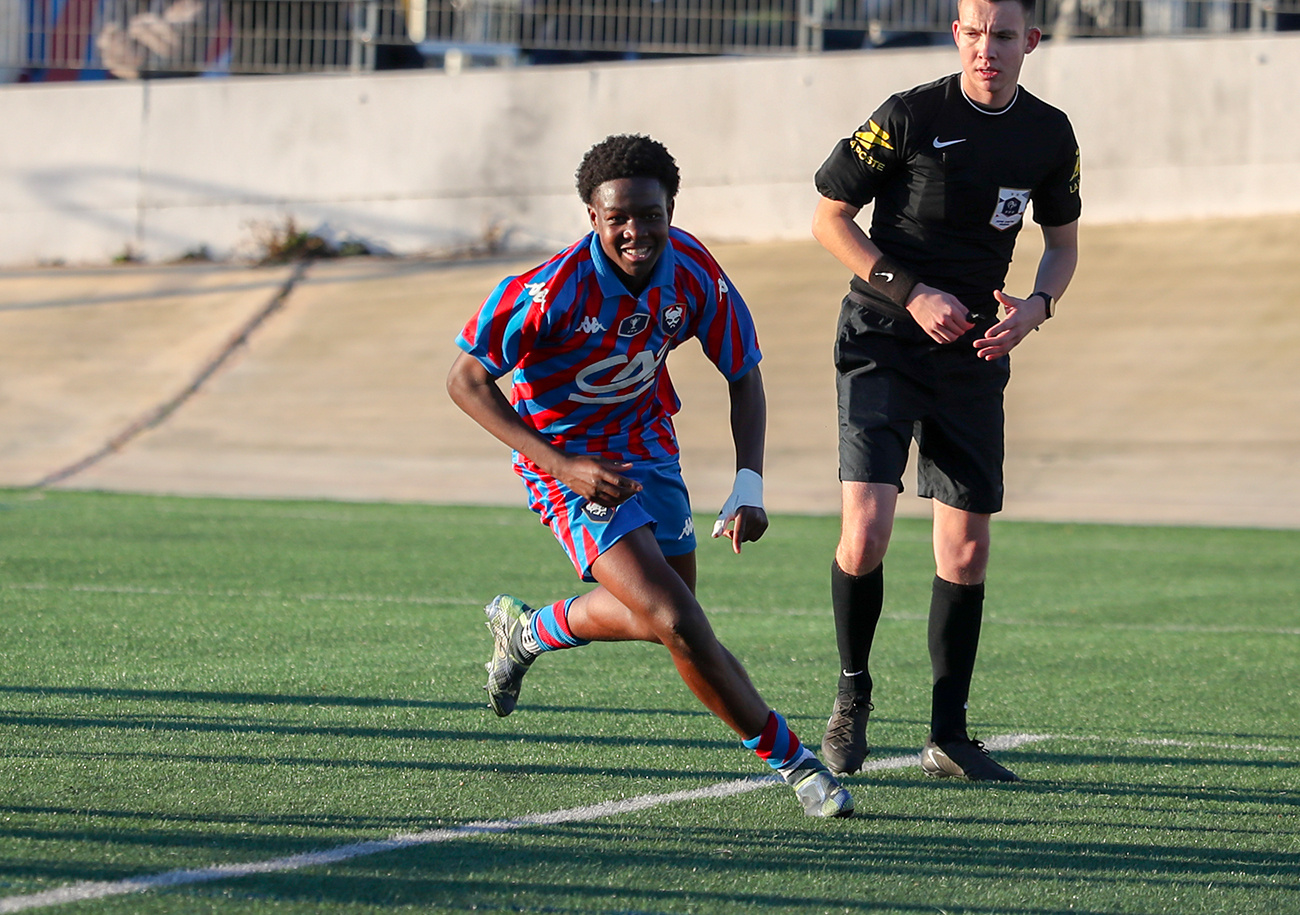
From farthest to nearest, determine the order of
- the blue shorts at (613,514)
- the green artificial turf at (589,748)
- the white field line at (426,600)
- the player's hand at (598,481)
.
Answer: the white field line at (426,600), the blue shorts at (613,514), the player's hand at (598,481), the green artificial turf at (589,748)

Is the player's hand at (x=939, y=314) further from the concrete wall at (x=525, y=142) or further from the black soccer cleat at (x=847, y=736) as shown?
the concrete wall at (x=525, y=142)

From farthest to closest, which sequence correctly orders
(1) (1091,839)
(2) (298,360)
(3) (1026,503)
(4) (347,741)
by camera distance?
1. (2) (298,360)
2. (3) (1026,503)
3. (4) (347,741)
4. (1) (1091,839)

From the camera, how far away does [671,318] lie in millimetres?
4691

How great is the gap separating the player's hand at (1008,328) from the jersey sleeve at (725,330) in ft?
2.23

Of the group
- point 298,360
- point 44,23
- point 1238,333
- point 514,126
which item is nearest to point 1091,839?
point 1238,333

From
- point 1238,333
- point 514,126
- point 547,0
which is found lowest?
point 1238,333

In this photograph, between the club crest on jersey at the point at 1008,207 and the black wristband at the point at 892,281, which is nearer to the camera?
the black wristband at the point at 892,281

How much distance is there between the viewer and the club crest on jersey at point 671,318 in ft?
15.3

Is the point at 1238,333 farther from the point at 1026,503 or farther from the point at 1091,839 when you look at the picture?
the point at 1091,839

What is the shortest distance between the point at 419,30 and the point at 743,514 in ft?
67.9

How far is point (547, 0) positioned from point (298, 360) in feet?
22.4

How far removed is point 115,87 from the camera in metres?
23.8

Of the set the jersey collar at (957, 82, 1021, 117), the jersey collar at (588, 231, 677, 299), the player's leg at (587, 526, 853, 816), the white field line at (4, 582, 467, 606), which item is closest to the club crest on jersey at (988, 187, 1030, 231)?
the jersey collar at (957, 82, 1021, 117)

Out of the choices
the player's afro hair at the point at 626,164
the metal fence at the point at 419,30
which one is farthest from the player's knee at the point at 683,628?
the metal fence at the point at 419,30
